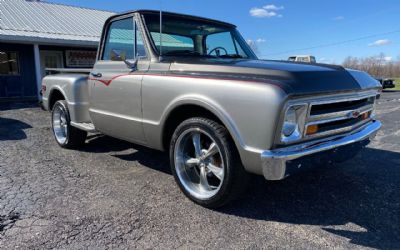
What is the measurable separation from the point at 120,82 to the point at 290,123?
2.25 meters

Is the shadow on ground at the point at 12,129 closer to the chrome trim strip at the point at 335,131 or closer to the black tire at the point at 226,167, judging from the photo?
the black tire at the point at 226,167

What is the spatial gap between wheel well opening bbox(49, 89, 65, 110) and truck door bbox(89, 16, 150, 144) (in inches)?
55.0

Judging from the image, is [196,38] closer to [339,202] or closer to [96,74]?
[96,74]

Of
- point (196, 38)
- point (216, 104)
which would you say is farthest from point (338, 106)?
point (196, 38)

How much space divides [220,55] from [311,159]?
217cm

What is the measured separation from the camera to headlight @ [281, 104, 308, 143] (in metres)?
2.73

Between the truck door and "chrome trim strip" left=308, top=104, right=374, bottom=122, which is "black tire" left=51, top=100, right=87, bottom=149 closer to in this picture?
the truck door

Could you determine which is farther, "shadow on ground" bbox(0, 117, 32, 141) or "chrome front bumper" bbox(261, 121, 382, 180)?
"shadow on ground" bbox(0, 117, 32, 141)

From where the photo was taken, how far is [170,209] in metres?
3.36

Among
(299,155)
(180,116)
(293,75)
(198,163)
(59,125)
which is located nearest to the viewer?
(299,155)

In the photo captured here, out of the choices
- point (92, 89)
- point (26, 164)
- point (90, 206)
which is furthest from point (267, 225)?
point (26, 164)

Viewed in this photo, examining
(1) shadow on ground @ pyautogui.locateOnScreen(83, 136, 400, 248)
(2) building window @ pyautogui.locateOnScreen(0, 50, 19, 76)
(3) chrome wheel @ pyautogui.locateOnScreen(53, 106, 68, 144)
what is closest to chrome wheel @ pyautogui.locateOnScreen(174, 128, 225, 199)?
(1) shadow on ground @ pyautogui.locateOnScreen(83, 136, 400, 248)

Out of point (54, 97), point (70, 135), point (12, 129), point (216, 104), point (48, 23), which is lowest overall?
point (12, 129)

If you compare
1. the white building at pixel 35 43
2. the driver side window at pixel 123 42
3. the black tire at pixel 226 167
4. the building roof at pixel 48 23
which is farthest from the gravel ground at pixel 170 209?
the white building at pixel 35 43
